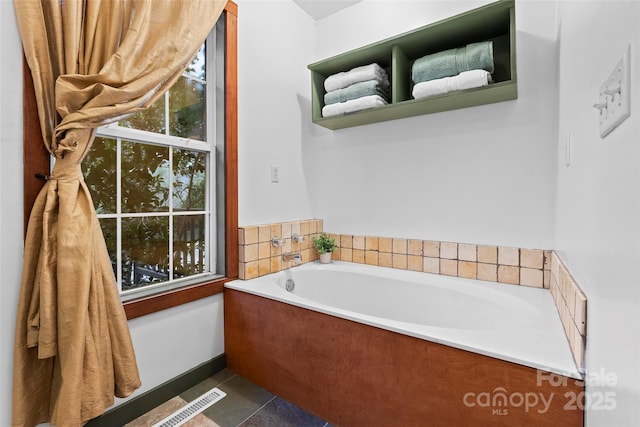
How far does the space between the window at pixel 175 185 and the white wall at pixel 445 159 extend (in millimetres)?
834

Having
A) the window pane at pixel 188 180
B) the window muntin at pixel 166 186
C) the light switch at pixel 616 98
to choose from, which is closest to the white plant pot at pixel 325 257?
the window muntin at pixel 166 186

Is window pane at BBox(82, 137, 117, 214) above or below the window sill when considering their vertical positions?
above

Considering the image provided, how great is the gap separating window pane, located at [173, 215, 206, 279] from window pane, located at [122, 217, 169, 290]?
0.19ft

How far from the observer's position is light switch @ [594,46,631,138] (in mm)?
521

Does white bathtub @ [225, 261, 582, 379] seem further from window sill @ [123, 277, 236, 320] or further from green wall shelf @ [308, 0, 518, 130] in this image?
green wall shelf @ [308, 0, 518, 130]

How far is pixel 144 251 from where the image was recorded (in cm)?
160

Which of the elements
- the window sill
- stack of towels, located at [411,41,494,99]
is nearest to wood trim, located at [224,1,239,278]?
the window sill

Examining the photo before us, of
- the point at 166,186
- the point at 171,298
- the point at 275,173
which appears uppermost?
the point at 275,173

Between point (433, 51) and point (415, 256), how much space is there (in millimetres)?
1389

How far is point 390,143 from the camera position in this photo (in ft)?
7.28

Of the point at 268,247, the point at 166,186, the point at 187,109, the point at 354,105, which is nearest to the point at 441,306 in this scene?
the point at 268,247

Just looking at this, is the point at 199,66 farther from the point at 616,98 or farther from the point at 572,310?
the point at 572,310

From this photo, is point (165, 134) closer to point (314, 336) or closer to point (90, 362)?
point (90, 362)

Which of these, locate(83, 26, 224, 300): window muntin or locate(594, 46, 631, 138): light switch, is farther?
locate(83, 26, 224, 300): window muntin
